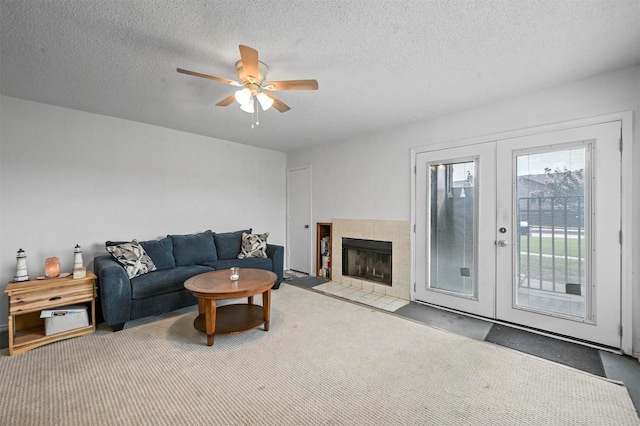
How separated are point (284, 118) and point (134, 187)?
234 centimetres

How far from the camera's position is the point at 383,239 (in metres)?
4.06

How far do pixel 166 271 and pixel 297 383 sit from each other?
222cm

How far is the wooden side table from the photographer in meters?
2.35

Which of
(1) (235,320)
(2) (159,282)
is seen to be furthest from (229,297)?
(2) (159,282)

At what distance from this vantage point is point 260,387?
1.89m

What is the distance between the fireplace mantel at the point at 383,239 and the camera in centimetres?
380

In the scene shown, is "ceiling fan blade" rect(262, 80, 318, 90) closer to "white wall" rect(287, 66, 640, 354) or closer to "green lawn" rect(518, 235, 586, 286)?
"white wall" rect(287, 66, 640, 354)

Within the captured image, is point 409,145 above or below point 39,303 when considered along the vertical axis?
above

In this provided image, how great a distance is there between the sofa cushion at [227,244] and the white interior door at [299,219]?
1.34 meters

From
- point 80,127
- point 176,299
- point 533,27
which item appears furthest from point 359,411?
point 80,127

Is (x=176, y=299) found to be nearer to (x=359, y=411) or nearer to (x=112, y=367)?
(x=112, y=367)

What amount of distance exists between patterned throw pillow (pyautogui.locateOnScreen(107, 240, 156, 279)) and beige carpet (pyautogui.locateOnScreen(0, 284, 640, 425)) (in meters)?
0.68

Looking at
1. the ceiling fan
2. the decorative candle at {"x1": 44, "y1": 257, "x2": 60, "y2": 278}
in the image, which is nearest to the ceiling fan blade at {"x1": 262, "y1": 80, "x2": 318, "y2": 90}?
the ceiling fan

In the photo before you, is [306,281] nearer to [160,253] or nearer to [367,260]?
[367,260]
